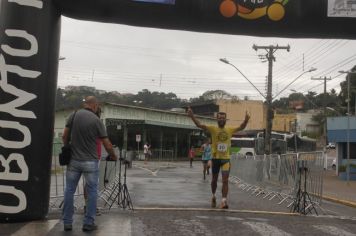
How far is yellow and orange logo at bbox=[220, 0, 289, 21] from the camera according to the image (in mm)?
9883

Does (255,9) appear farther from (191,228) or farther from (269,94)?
(269,94)

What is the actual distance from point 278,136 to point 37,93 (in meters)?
62.5

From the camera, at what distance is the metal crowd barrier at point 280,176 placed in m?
13.5

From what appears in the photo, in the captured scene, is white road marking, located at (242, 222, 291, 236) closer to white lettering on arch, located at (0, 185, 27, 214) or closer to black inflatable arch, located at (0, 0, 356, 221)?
black inflatable arch, located at (0, 0, 356, 221)

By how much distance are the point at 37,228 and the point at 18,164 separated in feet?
3.49

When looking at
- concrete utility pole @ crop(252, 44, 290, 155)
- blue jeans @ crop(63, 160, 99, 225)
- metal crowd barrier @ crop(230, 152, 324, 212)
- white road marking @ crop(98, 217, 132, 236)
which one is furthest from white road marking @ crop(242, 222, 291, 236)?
concrete utility pole @ crop(252, 44, 290, 155)

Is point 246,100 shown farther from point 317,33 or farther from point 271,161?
point 317,33

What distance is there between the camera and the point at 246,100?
326 feet

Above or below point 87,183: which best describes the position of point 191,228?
below

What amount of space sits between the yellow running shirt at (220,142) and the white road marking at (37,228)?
3979 millimetres

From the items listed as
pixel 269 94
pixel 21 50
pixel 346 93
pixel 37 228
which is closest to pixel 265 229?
pixel 37 228

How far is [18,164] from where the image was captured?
8305 millimetres

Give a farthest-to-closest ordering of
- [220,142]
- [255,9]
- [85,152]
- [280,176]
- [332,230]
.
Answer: [280,176], [220,142], [255,9], [332,230], [85,152]

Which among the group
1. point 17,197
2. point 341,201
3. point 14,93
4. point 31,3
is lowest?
point 341,201
